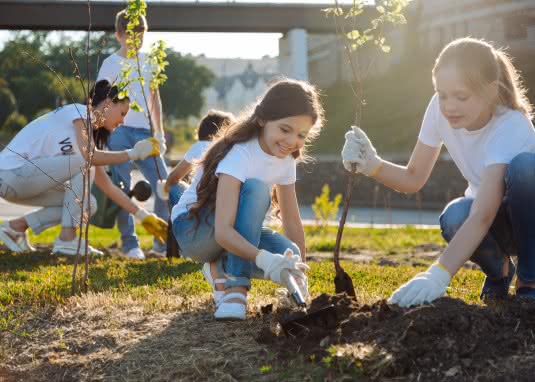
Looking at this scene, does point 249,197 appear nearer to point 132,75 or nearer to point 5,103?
point 132,75

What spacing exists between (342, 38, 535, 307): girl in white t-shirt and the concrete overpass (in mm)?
23293

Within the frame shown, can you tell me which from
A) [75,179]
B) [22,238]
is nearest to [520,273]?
[75,179]

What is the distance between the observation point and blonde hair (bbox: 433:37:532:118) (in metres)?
3.30

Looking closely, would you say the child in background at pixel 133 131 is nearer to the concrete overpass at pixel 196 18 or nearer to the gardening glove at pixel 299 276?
the gardening glove at pixel 299 276

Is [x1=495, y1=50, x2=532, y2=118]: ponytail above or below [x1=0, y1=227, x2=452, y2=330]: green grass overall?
above

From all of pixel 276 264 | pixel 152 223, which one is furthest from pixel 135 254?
pixel 276 264

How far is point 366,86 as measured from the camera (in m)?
37.2

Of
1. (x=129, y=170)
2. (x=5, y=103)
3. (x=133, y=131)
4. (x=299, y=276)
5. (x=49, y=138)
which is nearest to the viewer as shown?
(x=299, y=276)

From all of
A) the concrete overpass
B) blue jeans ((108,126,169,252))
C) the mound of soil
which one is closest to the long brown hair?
the mound of soil

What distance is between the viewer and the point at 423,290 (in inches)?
119

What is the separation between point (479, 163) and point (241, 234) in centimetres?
120

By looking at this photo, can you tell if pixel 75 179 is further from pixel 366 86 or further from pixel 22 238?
pixel 366 86

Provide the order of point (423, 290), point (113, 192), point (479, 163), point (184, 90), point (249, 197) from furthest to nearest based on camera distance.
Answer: point (184, 90) → point (113, 192) → point (479, 163) → point (249, 197) → point (423, 290)

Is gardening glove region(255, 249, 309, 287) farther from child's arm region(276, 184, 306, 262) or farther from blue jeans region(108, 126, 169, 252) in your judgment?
blue jeans region(108, 126, 169, 252)
